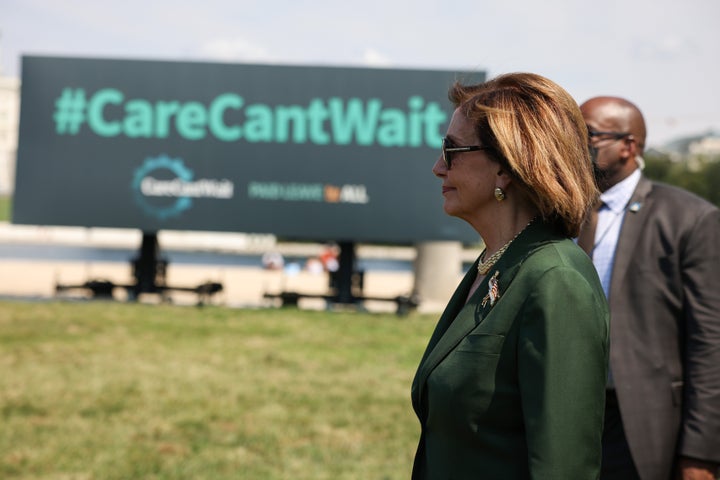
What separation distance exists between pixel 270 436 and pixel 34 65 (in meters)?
10.1

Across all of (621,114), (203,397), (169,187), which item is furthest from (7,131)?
(621,114)

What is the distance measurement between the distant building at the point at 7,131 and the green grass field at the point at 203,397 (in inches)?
3292

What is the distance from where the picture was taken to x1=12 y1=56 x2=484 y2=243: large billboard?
14.0m

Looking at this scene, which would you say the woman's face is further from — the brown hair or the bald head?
the bald head

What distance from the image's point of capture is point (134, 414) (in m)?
7.29

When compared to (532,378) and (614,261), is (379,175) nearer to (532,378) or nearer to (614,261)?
(614,261)

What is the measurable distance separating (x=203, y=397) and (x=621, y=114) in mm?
5680

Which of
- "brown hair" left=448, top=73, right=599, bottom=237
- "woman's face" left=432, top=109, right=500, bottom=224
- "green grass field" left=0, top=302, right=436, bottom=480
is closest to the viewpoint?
"brown hair" left=448, top=73, right=599, bottom=237

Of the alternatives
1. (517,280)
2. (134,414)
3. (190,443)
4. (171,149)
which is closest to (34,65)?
(171,149)

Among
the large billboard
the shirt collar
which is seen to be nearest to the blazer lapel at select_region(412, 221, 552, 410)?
the shirt collar

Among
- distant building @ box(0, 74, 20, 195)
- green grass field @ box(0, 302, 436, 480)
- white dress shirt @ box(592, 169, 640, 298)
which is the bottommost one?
green grass field @ box(0, 302, 436, 480)

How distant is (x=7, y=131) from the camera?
102m

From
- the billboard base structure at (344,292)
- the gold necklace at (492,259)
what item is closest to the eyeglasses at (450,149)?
the gold necklace at (492,259)

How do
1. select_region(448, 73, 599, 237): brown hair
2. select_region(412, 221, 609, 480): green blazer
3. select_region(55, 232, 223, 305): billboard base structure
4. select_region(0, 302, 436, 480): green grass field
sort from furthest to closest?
select_region(55, 232, 223, 305): billboard base structure, select_region(0, 302, 436, 480): green grass field, select_region(448, 73, 599, 237): brown hair, select_region(412, 221, 609, 480): green blazer
